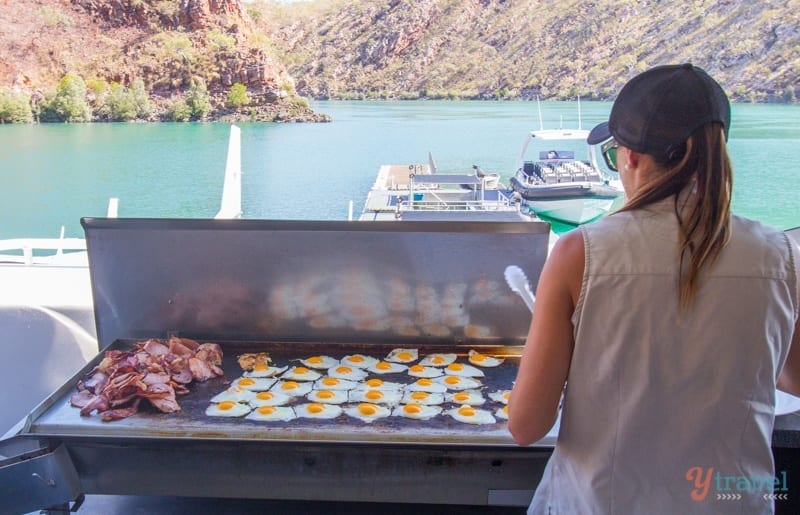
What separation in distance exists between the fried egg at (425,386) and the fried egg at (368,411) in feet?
0.52

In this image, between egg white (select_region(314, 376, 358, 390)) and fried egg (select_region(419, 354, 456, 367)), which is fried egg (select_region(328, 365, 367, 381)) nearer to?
egg white (select_region(314, 376, 358, 390))

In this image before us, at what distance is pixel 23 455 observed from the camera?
175 cm

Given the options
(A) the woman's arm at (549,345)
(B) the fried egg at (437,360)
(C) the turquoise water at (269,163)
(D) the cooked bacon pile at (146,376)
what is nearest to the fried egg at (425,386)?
(B) the fried egg at (437,360)

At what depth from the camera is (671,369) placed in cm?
93

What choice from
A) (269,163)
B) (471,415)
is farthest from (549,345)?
(269,163)

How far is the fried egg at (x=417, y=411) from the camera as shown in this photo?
76.5 inches

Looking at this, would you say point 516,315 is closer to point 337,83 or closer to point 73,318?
point 73,318

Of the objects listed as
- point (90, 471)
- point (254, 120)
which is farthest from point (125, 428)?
point (254, 120)

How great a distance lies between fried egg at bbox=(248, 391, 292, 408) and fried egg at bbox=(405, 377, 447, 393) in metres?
0.38

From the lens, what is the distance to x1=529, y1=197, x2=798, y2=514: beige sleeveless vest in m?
0.91

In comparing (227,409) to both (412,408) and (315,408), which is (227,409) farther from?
(412,408)

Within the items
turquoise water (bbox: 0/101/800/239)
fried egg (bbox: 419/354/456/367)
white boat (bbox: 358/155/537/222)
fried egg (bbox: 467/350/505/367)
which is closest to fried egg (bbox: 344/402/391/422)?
fried egg (bbox: 419/354/456/367)

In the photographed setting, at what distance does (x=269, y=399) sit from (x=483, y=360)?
76cm

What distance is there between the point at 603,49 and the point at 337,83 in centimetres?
1829
